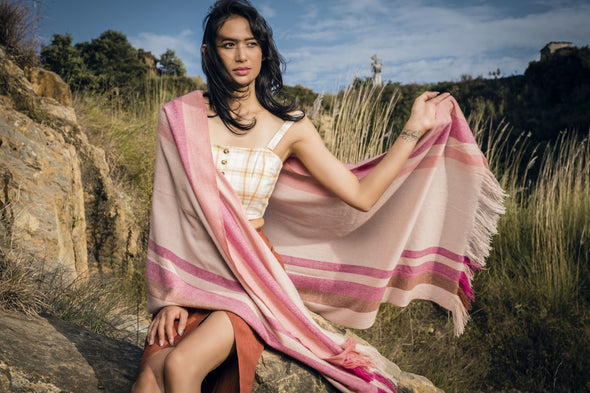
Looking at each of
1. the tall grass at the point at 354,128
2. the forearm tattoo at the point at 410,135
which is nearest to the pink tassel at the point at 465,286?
the forearm tattoo at the point at 410,135

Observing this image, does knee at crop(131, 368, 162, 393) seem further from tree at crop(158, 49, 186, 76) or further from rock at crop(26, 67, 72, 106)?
tree at crop(158, 49, 186, 76)

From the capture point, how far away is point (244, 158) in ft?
6.09

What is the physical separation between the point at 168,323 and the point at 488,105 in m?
11.2

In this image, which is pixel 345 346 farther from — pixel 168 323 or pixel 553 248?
pixel 553 248

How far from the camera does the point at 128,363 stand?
1.69 m

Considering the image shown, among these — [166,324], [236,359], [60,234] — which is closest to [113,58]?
[60,234]

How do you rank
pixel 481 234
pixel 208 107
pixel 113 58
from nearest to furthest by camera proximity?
1. pixel 208 107
2. pixel 481 234
3. pixel 113 58

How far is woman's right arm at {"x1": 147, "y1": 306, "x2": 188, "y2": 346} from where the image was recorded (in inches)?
60.1

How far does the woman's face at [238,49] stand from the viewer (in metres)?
1.86

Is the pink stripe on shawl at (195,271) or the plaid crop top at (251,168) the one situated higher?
the plaid crop top at (251,168)

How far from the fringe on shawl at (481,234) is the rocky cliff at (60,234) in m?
0.45

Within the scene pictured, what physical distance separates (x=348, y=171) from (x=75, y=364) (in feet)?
4.80

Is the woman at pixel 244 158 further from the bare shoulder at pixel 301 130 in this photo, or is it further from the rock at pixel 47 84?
the rock at pixel 47 84

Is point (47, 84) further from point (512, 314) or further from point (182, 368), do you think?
point (512, 314)
